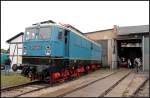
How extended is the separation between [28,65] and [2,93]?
435 centimetres

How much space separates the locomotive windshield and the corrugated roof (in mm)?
22123

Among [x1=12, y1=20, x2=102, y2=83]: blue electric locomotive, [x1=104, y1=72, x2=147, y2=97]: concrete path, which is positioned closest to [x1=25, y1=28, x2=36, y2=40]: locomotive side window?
[x1=12, y1=20, x2=102, y2=83]: blue electric locomotive

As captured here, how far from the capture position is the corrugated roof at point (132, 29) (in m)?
37.7

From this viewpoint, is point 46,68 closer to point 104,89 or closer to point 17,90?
point 17,90

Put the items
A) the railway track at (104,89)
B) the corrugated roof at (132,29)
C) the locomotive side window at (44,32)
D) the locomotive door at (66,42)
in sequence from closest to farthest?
the railway track at (104,89) < the locomotive side window at (44,32) < the locomotive door at (66,42) < the corrugated roof at (132,29)

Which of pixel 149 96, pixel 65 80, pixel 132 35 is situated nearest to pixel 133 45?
pixel 132 35

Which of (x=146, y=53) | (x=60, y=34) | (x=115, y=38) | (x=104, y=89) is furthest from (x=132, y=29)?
(x=104, y=89)

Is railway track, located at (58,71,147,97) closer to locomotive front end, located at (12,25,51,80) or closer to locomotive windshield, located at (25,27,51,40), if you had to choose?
locomotive front end, located at (12,25,51,80)

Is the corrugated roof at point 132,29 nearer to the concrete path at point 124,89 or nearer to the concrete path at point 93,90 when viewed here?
the concrete path at point 124,89

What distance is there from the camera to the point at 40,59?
1717 centimetres

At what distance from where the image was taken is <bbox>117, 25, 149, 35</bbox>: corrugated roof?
37.7m

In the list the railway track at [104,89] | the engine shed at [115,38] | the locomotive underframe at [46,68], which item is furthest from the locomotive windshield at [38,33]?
the engine shed at [115,38]

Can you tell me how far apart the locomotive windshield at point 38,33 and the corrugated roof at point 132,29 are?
72.6ft

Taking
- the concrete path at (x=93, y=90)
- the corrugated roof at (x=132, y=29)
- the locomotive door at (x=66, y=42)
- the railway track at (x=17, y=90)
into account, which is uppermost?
the corrugated roof at (x=132, y=29)
